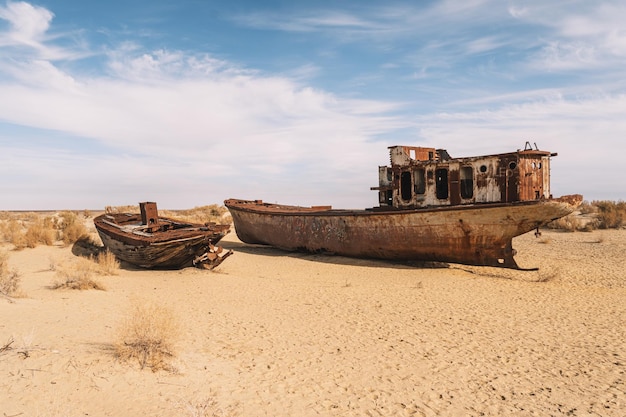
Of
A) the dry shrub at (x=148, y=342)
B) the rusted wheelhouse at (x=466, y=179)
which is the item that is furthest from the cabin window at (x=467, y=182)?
the dry shrub at (x=148, y=342)

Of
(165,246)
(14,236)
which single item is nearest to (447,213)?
(165,246)

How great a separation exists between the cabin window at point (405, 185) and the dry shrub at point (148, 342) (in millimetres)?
9690

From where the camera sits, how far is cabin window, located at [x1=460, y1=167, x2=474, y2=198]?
12413 millimetres

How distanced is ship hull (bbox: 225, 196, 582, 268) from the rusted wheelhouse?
661mm

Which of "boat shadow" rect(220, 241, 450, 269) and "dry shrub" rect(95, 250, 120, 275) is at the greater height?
"dry shrub" rect(95, 250, 120, 275)

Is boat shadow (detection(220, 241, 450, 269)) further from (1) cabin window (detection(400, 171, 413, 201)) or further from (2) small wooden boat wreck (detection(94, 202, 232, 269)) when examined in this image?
(2) small wooden boat wreck (detection(94, 202, 232, 269))

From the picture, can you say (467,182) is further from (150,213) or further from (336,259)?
(150,213)

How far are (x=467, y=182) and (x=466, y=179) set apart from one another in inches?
14.5

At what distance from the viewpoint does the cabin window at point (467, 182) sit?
1241cm

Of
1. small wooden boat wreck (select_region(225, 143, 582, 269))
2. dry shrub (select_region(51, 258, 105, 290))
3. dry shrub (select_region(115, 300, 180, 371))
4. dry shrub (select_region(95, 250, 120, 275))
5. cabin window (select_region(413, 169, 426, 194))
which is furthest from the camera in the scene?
cabin window (select_region(413, 169, 426, 194))

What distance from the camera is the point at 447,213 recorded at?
11.8 m

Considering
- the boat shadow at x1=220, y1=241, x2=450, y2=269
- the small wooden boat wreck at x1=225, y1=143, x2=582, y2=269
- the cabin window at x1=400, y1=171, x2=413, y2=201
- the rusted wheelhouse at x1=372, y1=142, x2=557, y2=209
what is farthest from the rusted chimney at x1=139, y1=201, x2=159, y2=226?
the cabin window at x1=400, y1=171, x2=413, y2=201

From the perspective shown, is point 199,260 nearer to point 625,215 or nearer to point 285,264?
point 285,264

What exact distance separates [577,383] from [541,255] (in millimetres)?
11326
